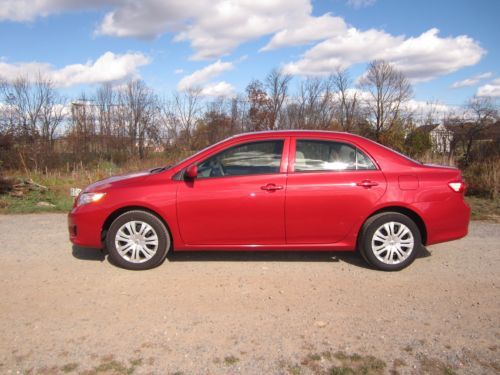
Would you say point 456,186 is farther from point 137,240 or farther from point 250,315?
point 137,240

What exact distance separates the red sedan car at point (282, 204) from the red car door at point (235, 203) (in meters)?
0.01

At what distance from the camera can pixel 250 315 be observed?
3.48m

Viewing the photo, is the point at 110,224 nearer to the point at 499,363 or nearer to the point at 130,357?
the point at 130,357

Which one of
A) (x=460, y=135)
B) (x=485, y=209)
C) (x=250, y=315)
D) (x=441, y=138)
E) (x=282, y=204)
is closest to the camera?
(x=250, y=315)

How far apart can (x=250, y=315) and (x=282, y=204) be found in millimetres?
1417

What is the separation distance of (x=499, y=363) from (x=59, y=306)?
12.2 ft

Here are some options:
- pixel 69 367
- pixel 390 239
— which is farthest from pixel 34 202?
pixel 390 239

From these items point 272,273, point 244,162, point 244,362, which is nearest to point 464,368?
point 244,362

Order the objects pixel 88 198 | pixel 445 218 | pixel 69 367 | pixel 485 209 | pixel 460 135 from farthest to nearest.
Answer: pixel 460 135 < pixel 485 209 < pixel 88 198 < pixel 445 218 < pixel 69 367

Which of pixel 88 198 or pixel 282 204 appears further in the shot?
pixel 88 198

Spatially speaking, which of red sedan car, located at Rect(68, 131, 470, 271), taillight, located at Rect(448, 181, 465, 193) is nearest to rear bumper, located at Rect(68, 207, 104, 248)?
red sedan car, located at Rect(68, 131, 470, 271)

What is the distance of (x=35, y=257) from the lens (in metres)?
5.15

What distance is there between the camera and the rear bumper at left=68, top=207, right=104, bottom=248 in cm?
461

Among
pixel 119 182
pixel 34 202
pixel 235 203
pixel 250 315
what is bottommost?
pixel 250 315
